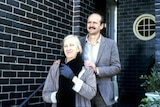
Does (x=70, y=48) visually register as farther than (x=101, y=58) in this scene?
No

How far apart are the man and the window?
14.4ft

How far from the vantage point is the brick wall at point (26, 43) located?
3244mm

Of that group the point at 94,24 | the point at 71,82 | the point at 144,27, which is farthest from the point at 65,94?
the point at 144,27

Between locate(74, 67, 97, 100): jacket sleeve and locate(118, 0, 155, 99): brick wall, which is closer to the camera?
locate(74, 67, 97, 100): jacket sleeve

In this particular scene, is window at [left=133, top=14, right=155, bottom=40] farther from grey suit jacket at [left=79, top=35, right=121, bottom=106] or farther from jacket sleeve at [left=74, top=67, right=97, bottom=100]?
jacket sleeve at [left=74, top=67, right=97, bottom=100]

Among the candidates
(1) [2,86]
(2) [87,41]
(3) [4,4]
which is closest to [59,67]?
(2) [87,41]

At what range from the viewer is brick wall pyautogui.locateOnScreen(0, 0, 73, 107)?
3.24 m

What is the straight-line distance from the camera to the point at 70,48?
8.25 ft

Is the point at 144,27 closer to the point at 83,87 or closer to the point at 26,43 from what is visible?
the point at 26,43

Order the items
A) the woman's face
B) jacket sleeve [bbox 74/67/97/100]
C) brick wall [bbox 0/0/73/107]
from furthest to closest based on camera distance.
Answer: brick wall [bbox 0/0/73/107] < the woman's face < jacket sleeve [bbox 74/67/97/100]

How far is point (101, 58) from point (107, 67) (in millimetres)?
110

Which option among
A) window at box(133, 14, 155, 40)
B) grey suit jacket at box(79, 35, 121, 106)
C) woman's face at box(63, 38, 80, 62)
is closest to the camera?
woman's face at box(63, 38, 80, 62)

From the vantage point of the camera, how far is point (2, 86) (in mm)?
3188

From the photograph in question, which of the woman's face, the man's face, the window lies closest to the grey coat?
the woman's face
